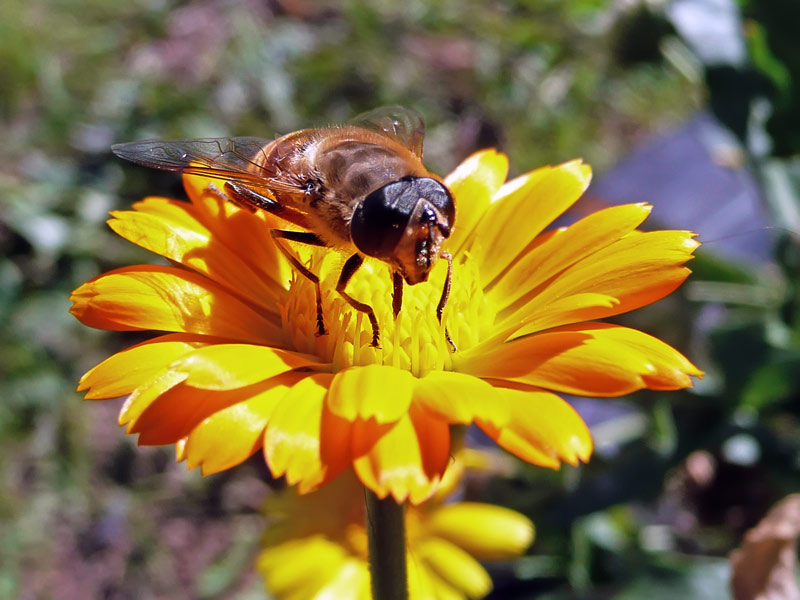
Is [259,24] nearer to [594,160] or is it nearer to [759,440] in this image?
[594,160]

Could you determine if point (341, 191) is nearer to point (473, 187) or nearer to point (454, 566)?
point (473, 187)

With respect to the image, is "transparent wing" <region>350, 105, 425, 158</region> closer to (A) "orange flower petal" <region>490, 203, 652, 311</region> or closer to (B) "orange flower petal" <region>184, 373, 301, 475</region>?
(A) "orange flower petal" <region>490, 203, 652, 311</region>

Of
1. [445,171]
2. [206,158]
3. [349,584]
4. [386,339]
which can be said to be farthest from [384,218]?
[445,171]

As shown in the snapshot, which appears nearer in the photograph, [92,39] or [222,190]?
[222,190]

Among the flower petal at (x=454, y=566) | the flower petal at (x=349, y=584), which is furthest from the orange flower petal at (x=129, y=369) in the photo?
the flower petal at (x=454, y=566)

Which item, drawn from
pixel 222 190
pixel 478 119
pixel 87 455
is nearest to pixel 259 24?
pixel 478 119

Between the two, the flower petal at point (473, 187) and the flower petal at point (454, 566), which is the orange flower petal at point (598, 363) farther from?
the flower petal at point (454, 566)
